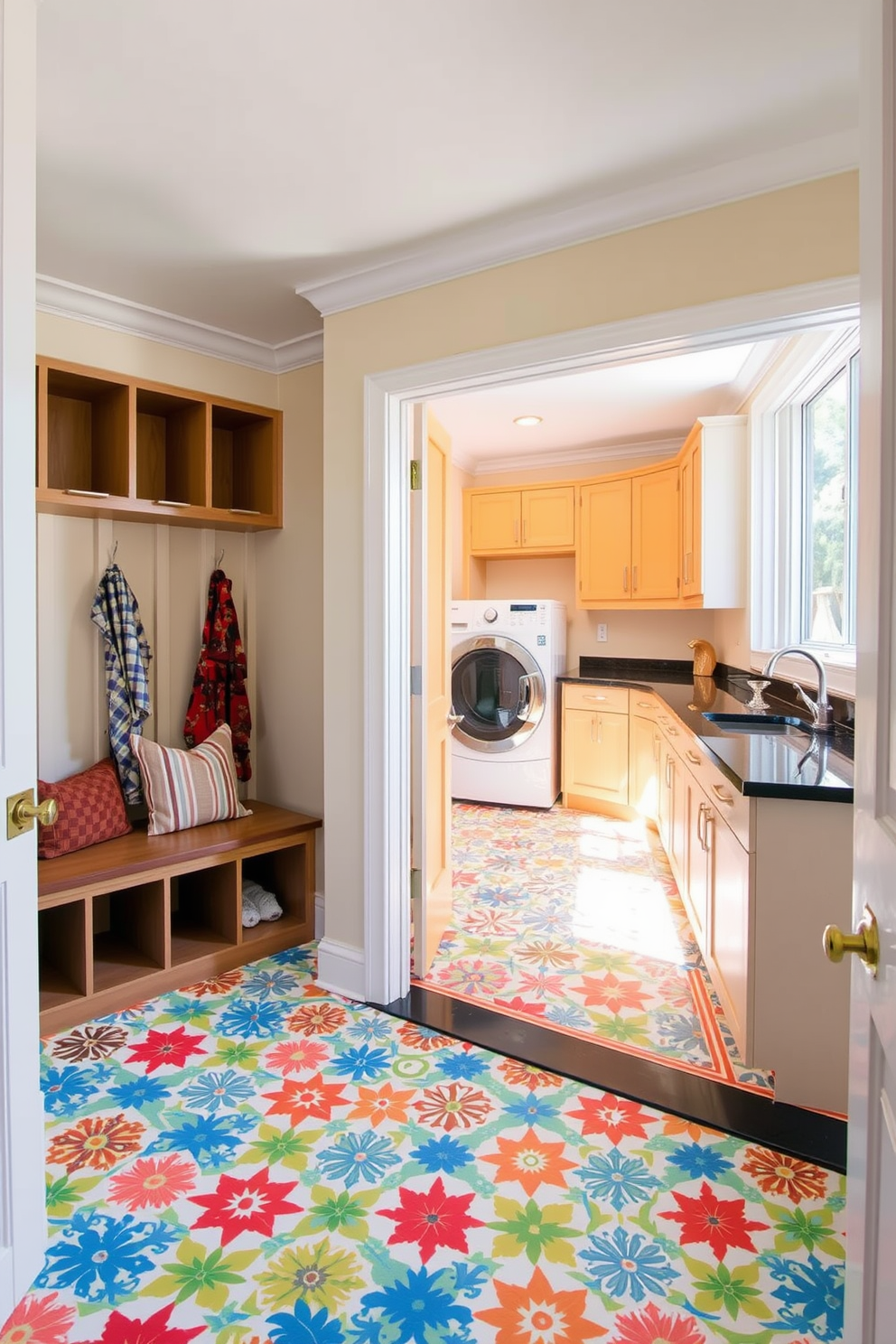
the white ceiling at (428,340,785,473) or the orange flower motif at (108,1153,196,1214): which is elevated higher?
the white ceiling at (428,340,785,473)

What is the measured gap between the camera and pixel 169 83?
155 centimetres

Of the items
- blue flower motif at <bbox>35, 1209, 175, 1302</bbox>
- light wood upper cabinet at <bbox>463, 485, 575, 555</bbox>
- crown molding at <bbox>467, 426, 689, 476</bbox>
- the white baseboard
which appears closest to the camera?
blue flower motif at <bbox>35, 1209, 175, 1302</bbox>

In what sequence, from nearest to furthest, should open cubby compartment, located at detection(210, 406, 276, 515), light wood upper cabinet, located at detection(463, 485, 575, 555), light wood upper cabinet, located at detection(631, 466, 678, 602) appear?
open cubby compartment, located at detection(210, 406, 276, 515) → light wood upper cabinet, located at detection(631, 466, 678, 602) → light wood upper cabinet, located at detection(463, 485, 575, 555)

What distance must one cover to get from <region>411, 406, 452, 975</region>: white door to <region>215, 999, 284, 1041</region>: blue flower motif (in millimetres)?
508

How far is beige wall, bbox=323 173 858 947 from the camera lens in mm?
1778

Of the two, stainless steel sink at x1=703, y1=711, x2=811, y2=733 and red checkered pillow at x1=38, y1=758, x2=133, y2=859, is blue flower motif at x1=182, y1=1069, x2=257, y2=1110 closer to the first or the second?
red checkered pillow at x1=38, y1=758, x2=133, y2=859

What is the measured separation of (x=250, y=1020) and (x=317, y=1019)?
207mm

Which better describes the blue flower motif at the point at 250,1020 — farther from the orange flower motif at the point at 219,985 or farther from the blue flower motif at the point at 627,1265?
the blue flower motif at the point at 627,1265

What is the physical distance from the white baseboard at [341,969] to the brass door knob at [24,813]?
1435 millimetres

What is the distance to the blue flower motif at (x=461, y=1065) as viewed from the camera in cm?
205

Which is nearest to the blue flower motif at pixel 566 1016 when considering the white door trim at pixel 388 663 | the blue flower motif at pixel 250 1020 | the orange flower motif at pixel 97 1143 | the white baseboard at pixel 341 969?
the white door trim at pixel 388 663

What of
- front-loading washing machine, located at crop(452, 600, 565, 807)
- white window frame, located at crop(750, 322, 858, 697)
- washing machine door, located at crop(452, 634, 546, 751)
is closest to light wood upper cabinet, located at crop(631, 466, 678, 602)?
front-loading washing machine, located at crop(452, 600, 565, 807)

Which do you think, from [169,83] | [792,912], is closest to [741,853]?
[792,912]

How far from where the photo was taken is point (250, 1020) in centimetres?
233
